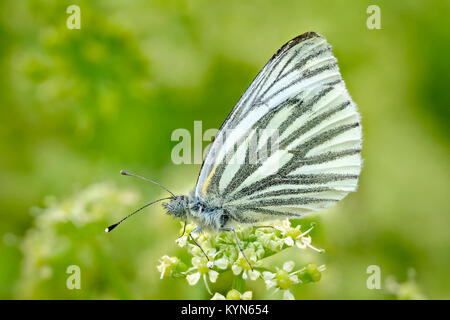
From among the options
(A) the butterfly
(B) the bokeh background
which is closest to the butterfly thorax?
(A) the butterfly

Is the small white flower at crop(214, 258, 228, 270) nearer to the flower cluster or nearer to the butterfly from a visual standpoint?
the flower cluster

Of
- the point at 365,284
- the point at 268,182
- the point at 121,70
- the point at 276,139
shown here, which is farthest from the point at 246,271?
the point at 121,70

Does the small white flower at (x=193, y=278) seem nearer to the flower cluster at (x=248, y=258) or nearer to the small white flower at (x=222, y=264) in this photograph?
the flower cluster at (x=248, y=258)

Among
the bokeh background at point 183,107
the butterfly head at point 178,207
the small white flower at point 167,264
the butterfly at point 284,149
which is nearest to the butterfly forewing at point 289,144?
the butterfly at point 284,149

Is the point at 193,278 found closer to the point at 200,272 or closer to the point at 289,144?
the point at 200,272

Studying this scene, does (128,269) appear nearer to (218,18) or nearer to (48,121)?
(48,121)
